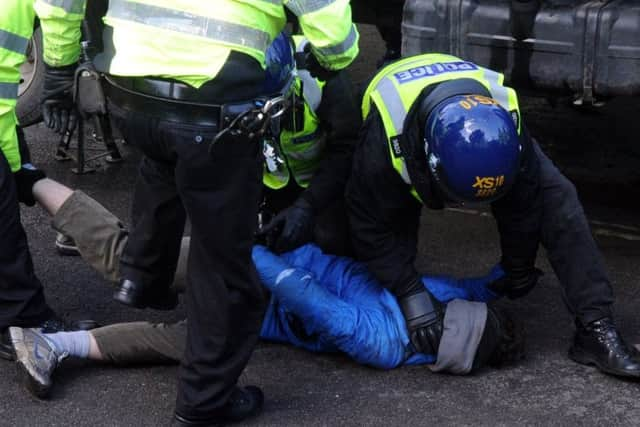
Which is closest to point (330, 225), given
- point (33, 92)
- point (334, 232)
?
point (334, 232)

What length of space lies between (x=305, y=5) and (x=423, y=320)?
121 centimetres

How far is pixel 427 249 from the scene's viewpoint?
192 inches

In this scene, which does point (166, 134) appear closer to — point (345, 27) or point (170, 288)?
point (345, 27)

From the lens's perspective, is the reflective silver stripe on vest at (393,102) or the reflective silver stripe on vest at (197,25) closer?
the reflective silver stripe on vest at (197,25)

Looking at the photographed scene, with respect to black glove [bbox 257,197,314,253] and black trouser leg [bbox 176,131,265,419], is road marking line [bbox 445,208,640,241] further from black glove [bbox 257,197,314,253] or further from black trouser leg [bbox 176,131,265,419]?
black trouser leg [bbox 176,131,265,419]

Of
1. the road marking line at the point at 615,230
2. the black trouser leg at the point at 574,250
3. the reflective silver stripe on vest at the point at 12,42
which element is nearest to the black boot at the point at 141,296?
the reflective silver stripe on vest at the point at 12,42

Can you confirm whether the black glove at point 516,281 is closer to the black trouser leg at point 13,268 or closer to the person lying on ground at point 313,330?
the person lying on ground at point 313,330

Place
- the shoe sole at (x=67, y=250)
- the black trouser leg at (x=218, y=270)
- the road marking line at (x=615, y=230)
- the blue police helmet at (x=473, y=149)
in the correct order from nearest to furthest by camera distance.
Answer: the black trouser leg at (x=218, y=270)
the blue police helmet at (x=473, y=149)
the shoe sole at (x=67, y=250)
the road marking line at (x=615, y=230)

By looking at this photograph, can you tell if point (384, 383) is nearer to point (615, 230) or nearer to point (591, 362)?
point (591, 362)

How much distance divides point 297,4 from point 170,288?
1.20 meters

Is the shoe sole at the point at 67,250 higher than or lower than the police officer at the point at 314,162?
lower

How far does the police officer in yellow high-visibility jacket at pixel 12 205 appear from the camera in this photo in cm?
368

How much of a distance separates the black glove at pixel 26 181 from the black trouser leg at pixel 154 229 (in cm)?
58

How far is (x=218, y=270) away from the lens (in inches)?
128
